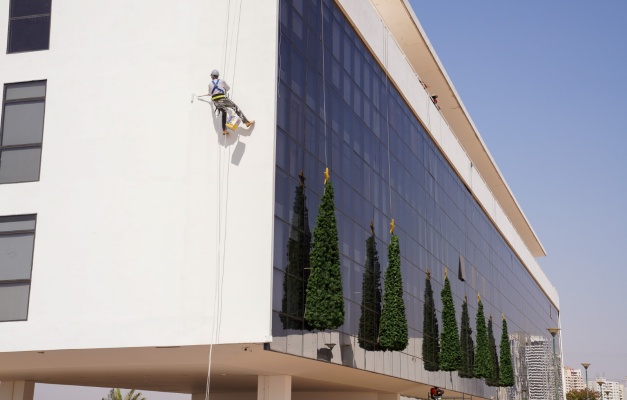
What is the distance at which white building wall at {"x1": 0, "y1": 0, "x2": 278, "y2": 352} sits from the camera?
71.1ft

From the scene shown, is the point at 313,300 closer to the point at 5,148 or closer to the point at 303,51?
the point at 303,51

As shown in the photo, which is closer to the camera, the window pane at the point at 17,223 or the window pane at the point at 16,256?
the window pane at the point at 16,256

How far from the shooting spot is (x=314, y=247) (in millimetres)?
24266

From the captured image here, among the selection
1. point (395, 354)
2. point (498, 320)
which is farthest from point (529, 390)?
point (395, 354)

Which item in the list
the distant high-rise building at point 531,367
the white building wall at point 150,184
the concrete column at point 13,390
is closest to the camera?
the white building wall at point 150,184

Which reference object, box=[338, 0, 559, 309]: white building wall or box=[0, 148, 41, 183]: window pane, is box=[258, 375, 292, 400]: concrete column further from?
box=[338, 0, 559, 309]: white building wall

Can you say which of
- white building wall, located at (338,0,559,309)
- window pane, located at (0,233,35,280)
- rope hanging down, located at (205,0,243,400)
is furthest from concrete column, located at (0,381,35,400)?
white building wall, located at (338,0,559,309)

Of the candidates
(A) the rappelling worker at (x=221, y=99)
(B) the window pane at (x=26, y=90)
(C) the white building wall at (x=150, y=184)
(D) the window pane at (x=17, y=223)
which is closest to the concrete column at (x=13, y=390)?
(C) the white building wall at (x=150, y=184)

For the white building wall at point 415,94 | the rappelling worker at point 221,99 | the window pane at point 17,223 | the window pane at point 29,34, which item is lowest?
the window pane at point 17,223

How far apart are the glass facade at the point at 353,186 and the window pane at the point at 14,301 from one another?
23.3 ft

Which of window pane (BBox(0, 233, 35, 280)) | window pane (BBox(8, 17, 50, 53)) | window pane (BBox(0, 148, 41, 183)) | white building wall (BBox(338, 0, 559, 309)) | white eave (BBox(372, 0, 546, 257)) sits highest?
white eave (BBox(372, 0, 546, 257))

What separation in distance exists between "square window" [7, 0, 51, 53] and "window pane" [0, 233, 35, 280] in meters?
5.69

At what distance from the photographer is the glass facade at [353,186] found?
23.5m

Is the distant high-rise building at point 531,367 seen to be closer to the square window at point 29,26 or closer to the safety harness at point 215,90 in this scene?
the safety harness at point 215,90
